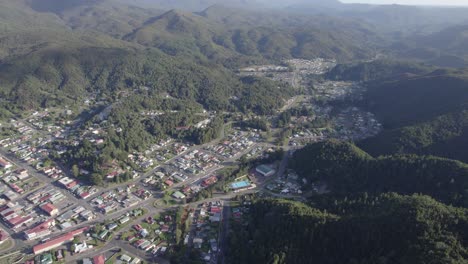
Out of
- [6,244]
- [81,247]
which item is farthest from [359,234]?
[6,244]

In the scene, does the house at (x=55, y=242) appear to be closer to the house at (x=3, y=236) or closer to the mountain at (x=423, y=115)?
the house at (x=3, y=236)

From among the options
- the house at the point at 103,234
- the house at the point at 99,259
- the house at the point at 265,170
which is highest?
the house at the point at 265,170

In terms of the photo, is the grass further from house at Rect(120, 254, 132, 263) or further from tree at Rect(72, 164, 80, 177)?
tree at Rect(72, 164, 80, 177)

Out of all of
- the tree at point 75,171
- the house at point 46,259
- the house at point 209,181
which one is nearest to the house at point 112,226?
the house at point 46,259

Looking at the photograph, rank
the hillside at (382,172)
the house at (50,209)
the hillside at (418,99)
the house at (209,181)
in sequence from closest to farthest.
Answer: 1. the house at (50,209)
2. the hillside at (382,172)
3. the house at (209,181)
4. the hillside at (418,99)

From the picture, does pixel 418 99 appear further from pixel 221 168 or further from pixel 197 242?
pixel 197 242
